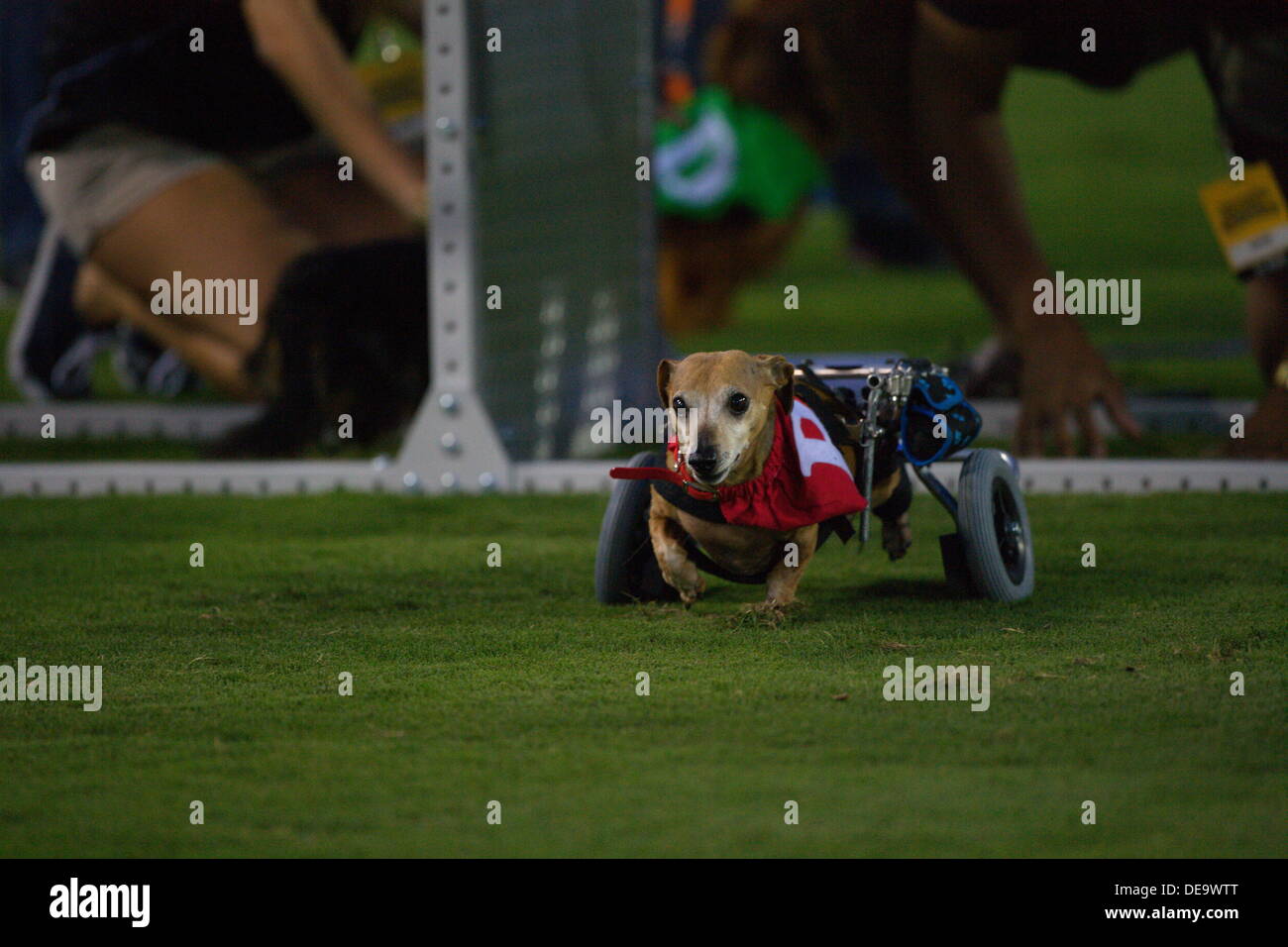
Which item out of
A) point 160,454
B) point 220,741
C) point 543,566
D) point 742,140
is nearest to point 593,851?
point 220,741

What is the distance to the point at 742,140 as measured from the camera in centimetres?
1089

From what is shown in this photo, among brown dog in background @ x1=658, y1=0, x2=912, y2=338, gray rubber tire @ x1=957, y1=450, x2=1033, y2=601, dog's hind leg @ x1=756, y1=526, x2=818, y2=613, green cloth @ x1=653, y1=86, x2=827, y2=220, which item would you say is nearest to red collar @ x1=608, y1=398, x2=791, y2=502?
dog's hind leg @ x1=756, y1=526, x2=818, y2=613

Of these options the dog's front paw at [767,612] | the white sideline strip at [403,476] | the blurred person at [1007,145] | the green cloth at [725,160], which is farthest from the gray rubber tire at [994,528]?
the green cloth at [725,160]

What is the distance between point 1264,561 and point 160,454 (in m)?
4.17

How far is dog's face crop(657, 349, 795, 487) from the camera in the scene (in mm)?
3279

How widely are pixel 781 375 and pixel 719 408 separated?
213 mm

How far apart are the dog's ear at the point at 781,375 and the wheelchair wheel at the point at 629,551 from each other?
364mm

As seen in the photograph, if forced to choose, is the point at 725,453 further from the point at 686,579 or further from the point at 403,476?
the point at 403,476

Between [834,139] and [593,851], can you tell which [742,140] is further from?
[593,851]

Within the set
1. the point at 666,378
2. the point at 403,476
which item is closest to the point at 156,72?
the point at 403,476

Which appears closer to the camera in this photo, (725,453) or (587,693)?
(587,693)

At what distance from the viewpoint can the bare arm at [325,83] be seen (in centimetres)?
627

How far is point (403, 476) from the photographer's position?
18.6 ft

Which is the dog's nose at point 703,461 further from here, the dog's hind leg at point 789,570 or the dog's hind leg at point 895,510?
the dog's hind leg at point 895,510
